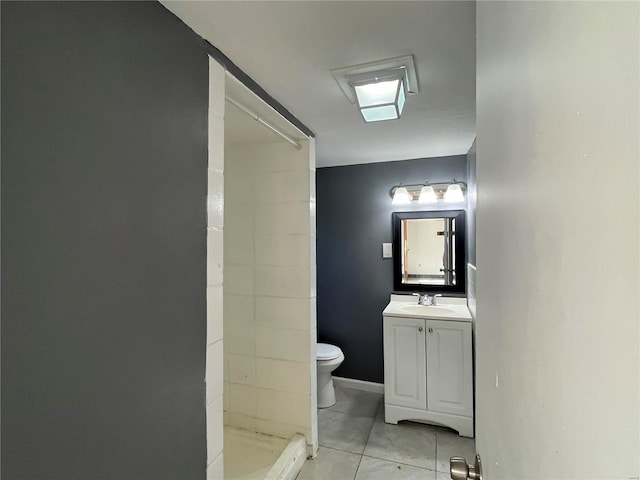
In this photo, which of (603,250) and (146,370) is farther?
(146,370)

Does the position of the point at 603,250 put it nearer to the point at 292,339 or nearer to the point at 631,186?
the point at 631,186

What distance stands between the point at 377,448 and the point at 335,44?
2342 mm

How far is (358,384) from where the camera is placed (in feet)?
9.86

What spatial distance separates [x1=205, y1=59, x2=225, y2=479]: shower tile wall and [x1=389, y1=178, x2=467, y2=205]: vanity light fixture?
1.93 meters

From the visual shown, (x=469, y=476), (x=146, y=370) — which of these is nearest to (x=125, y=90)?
(x=146, y=370)

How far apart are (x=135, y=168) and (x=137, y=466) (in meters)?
0.83

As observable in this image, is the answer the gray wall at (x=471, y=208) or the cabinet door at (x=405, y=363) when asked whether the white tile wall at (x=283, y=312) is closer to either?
the cabinet door at (x=405, y=363)

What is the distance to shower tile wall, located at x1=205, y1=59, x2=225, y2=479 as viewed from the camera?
1.16 m

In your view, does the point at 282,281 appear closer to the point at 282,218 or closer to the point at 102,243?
the point at 282,218

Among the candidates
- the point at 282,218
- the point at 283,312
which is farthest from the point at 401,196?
the point at 283,312

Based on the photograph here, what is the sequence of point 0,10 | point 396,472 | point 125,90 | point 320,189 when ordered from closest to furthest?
point 0,10 < point 125,90 < point 396,472 < point 320,189

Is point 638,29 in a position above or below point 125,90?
below

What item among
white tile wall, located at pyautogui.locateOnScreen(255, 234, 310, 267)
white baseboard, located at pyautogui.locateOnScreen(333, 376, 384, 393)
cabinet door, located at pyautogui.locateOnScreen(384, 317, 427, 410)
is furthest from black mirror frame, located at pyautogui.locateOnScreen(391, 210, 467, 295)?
white tile wall, located at pyautogui.locateOnScreen(255, 234, 310, 267)

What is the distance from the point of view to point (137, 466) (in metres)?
0.88
